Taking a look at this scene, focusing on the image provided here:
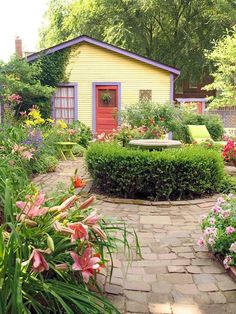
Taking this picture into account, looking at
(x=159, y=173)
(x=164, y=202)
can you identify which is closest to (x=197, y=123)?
(x=159, y=173)

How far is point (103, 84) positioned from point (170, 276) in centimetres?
1098

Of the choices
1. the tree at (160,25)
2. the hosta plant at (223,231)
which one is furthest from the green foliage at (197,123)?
the tree at (160,25)

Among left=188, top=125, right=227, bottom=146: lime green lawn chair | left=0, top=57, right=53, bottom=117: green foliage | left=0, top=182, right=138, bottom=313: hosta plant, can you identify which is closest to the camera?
left=0, top=182, right=138, bottom=313: hosta plant

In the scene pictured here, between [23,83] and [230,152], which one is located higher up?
[23,83]

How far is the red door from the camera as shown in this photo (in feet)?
43.5

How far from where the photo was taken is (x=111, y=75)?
43.0 feet

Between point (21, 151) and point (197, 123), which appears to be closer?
point (21, 151)

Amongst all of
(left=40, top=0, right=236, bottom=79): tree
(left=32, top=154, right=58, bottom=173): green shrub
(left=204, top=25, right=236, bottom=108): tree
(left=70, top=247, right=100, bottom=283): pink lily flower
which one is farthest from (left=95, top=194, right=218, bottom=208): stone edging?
(left=40, top=0, right=236, bottom=79): tree

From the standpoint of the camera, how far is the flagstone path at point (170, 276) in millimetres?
2445

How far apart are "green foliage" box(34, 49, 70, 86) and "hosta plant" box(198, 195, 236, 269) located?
10454mm

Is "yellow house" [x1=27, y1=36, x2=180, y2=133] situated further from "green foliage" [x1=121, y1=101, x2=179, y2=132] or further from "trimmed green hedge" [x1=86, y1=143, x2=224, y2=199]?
"trimmed green hedge" [x1=86, y1=143, x2=224, y2=199]

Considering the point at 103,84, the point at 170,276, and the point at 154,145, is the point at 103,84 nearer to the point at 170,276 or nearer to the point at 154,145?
the point at 154,145

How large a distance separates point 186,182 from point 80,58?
898 cm

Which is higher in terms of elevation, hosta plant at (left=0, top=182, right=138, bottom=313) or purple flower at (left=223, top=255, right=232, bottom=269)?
hosta plant at (left=0, top=182, right=138, bottom=313)
